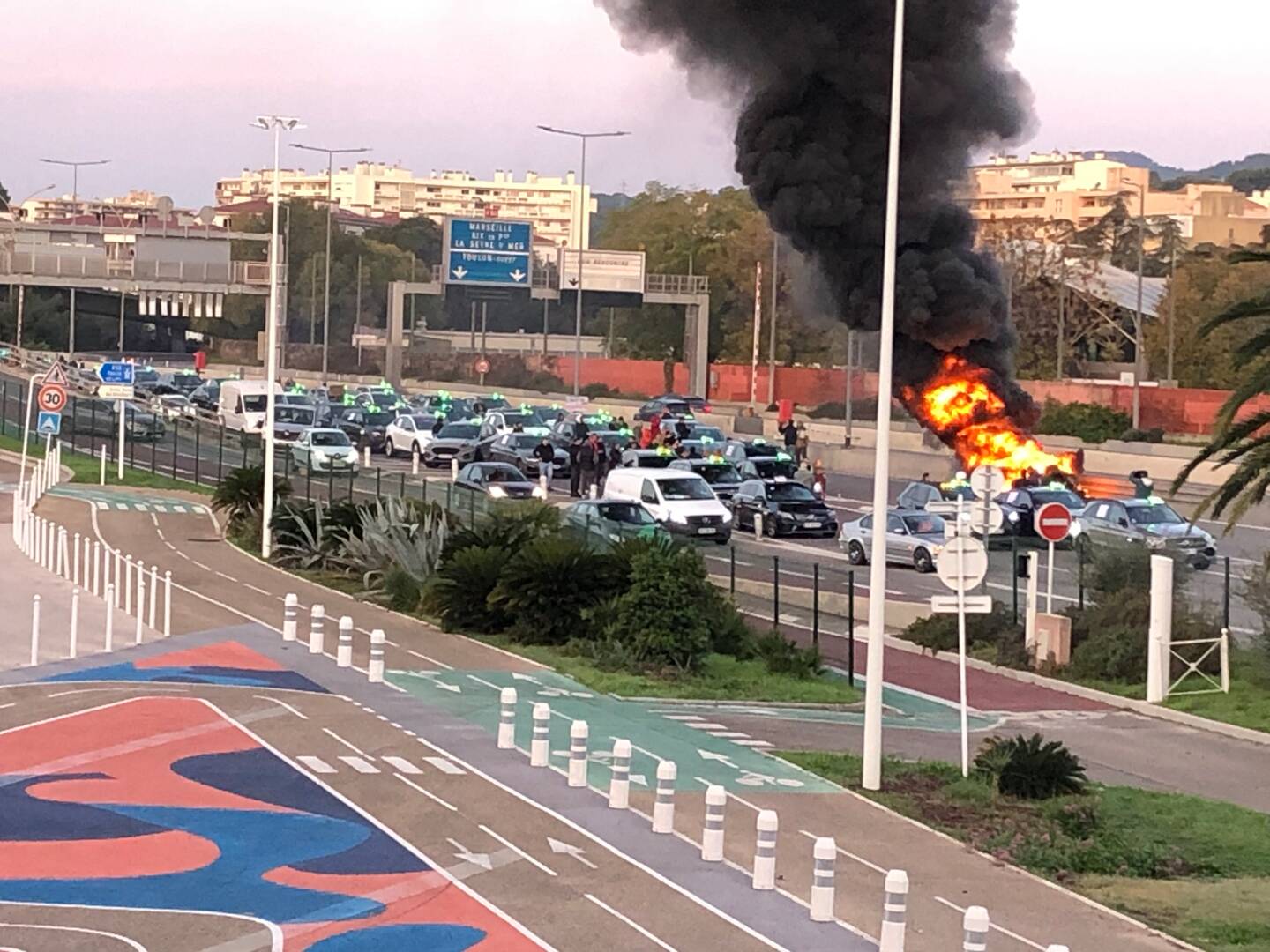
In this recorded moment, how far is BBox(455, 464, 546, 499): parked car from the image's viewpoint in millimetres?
47844

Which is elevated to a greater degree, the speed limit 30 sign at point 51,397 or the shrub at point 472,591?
the speed limit 30 sign at point 51,397

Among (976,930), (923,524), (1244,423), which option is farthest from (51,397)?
(976,930)

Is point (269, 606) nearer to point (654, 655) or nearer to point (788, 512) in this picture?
point (654, 655)

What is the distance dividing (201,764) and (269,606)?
12.9m

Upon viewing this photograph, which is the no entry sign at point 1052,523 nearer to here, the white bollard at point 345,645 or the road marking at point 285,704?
the white bollard at point 345,645

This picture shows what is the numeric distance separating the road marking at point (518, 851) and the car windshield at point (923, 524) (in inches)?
965

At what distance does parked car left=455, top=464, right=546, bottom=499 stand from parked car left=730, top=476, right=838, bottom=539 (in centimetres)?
479

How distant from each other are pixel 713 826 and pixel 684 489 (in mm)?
29270

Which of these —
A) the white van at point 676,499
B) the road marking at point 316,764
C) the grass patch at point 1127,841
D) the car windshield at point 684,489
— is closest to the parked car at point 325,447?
the white van at point 676,499

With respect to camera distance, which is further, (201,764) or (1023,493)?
(1023,493)

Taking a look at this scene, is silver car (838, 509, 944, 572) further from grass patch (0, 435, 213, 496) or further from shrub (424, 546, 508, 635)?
grass patch (0, 435, 213, 496)

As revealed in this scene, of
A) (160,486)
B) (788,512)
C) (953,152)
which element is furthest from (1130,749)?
(160,486)

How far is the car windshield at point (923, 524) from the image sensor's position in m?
39.8

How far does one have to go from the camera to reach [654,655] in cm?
2655
